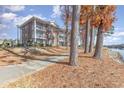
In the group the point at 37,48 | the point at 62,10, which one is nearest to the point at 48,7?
the point at 62,10

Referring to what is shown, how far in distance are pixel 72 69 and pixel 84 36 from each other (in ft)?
3.78

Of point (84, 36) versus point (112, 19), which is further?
point (84, 36)

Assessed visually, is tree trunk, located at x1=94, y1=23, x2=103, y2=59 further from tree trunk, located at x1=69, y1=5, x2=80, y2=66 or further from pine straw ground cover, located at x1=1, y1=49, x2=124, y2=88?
tree trunk, located at x1=69, y1=5, x2=80, y2=66

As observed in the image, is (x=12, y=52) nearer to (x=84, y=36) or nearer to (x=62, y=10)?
(x=62, y=10)

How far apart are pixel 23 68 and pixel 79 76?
111cm

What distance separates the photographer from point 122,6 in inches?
233

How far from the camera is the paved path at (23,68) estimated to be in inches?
215

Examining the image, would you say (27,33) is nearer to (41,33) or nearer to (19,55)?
(41,33)

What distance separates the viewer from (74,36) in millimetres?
6090

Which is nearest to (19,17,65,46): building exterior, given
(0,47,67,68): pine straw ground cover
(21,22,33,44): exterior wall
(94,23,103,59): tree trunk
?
(21,22,33,44): exterior wall

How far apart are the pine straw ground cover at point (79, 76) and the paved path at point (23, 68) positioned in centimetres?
15

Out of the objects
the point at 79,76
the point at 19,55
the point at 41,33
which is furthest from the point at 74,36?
the point at 19,55
